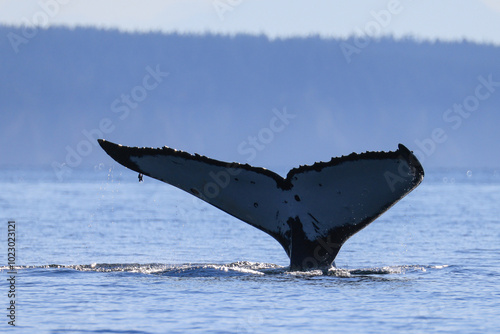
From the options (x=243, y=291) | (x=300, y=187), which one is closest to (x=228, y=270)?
(x=243, y=291)

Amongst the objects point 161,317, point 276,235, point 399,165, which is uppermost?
point 399,165

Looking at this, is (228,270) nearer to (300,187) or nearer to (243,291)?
(243,291)

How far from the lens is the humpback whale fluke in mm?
9594

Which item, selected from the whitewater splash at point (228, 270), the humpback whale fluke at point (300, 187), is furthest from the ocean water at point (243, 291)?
the humpback whale fluke at point (300, 187)

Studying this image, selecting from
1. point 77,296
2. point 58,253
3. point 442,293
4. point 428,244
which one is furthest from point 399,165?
point 428,244

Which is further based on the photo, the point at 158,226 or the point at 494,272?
the point at 158,226

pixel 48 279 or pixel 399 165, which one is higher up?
pixel 399 165

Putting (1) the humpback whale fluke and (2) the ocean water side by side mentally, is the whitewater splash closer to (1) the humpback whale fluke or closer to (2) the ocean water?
(2) the ocean water

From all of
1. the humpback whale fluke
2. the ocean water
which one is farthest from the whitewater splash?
the humpback whale fluke

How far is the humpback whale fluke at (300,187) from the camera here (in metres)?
9.59

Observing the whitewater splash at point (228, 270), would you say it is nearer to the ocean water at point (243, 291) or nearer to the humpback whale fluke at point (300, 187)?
the ocean water at point (243, 291)

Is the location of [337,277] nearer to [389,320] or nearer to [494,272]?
[389,320]

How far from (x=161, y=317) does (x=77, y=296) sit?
167 centimetres

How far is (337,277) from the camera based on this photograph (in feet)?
40.2
